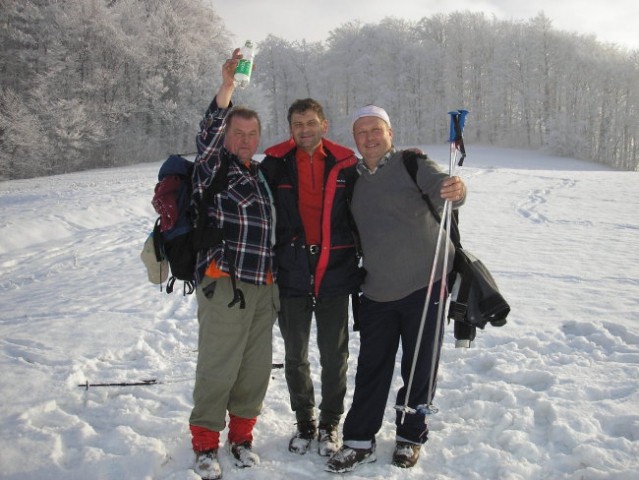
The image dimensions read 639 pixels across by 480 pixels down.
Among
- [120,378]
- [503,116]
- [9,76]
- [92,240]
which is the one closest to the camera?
[120,378]

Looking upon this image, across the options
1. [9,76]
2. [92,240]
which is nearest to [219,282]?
[92,240]

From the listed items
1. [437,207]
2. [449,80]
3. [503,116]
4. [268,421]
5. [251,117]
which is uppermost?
[449,80]

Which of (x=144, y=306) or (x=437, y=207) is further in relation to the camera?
(x=144, y=306)

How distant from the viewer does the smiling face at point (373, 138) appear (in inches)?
126

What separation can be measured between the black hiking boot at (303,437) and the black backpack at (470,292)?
1268mm

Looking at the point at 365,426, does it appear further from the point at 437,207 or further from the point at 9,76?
the point at 9,76

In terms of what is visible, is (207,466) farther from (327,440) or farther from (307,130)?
(307,130)

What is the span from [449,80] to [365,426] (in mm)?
42814

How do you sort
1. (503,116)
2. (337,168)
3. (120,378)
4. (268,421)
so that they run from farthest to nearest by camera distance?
1. (503,116)
2. (120,378)
3. (268,421)
4. (337,168)

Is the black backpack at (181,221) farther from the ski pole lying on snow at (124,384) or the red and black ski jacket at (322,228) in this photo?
the ski pole lying on snow at (124,384)

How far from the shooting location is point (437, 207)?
3.09 m

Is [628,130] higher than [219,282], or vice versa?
[628,130]

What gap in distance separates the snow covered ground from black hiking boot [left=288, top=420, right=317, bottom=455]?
0.25 ft

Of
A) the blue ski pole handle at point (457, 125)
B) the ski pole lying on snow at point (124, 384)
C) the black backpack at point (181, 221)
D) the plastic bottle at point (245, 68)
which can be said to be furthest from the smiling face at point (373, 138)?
the ski pole lying on snow at point (124, 384)
